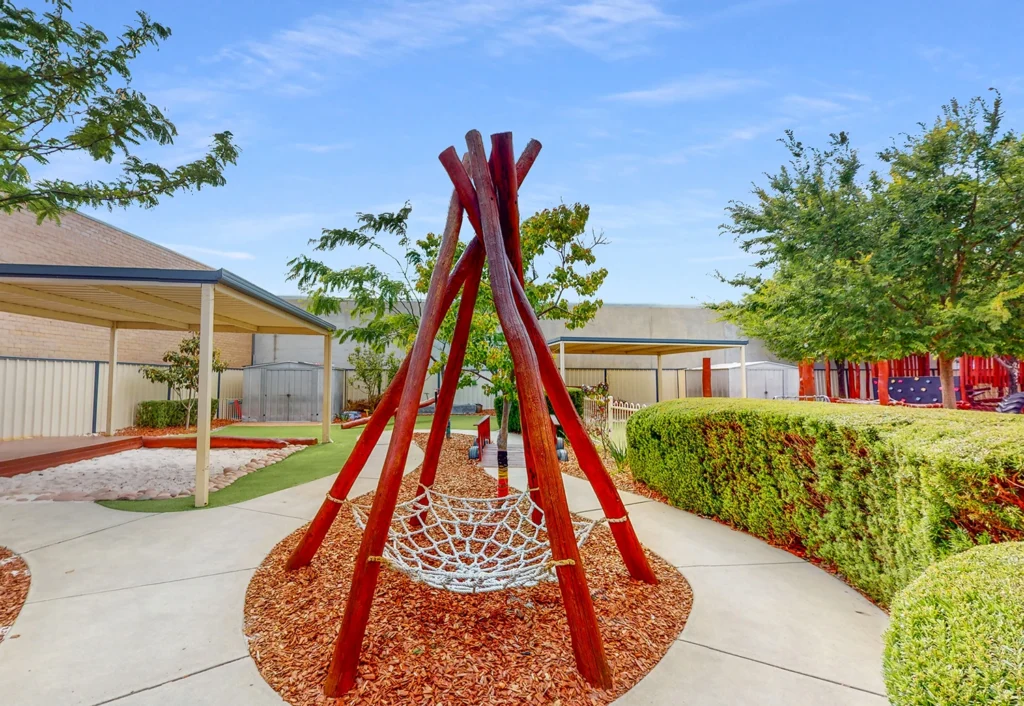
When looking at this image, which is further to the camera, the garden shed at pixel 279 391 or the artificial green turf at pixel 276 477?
the garden shed at pixel 279 391

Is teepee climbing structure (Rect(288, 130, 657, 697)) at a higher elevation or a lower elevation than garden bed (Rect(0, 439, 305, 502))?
higher

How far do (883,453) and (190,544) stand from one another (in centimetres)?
481

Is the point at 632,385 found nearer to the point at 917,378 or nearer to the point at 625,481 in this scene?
the point at 917,378

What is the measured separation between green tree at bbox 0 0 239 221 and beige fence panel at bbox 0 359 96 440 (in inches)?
162

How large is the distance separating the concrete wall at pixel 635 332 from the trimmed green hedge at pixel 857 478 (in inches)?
539

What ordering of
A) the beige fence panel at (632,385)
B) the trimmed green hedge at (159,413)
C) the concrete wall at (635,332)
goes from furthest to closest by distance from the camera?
1. the beige fence panel at (632,385)
2. the concrete wall at (635,332)
3. the trimmed green hedge at (159,413)

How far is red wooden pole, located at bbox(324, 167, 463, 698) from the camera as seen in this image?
190 cm

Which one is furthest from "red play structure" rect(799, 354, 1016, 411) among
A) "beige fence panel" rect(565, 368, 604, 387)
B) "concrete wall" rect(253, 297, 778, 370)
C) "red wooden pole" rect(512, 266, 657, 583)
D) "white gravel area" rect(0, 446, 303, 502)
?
"white gravel area" rect(0, 446, 303, 502)

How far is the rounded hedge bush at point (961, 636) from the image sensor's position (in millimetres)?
1146

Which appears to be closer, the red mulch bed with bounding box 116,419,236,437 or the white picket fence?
the white picket fence

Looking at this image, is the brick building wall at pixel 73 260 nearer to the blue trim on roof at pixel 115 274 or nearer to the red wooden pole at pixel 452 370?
the blue trim on roof at pixel 115 274

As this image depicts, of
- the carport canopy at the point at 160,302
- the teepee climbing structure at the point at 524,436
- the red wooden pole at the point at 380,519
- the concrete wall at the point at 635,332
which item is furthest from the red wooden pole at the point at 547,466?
the concrete wall at the point at 635,332

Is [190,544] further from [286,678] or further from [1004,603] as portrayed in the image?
[1004,603]

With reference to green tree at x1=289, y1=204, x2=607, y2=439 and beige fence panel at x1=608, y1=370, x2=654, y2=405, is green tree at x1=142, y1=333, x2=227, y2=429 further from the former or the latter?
beige fence panel at x1=608, y1=370, x2=654, y2=405
